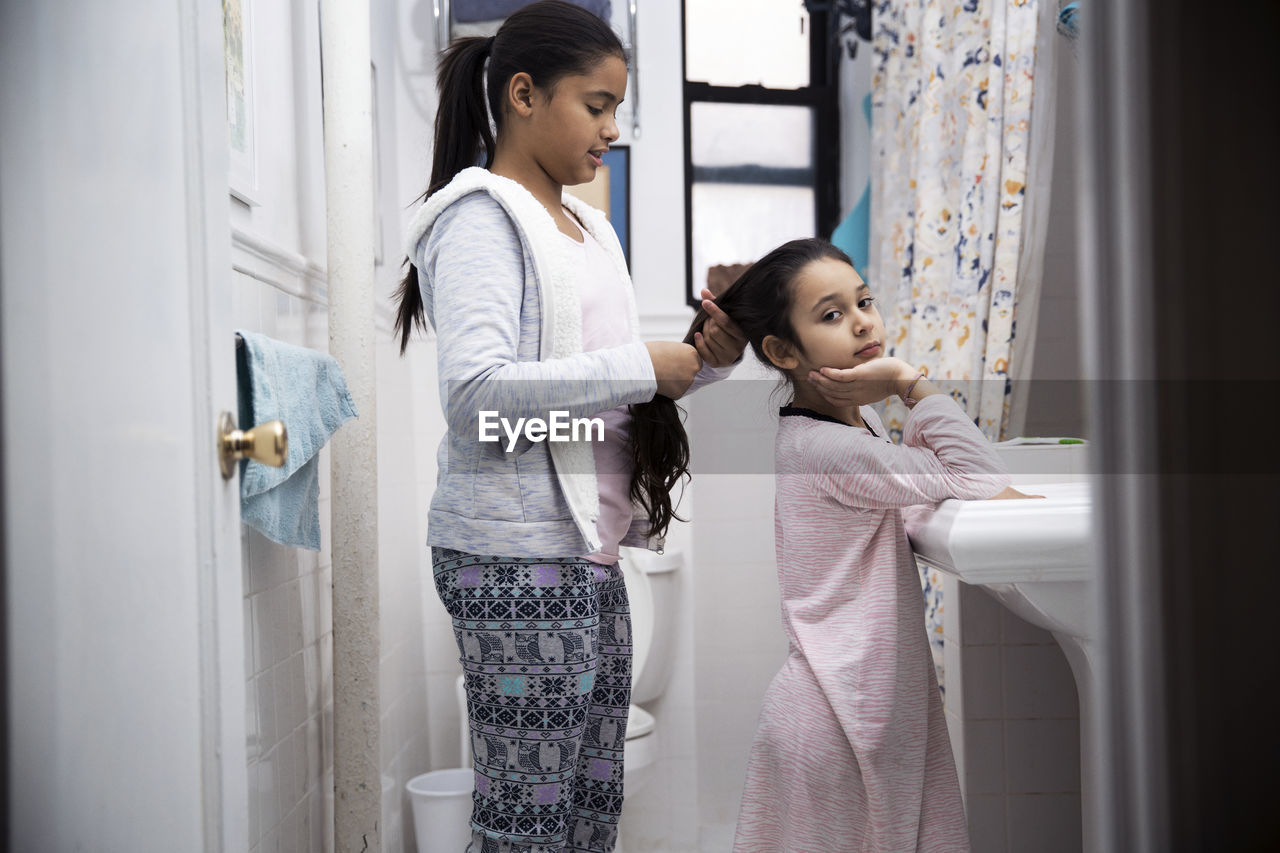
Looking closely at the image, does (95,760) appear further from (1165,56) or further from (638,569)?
(638,569)

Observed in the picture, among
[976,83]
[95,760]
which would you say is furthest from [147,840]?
[976,83]

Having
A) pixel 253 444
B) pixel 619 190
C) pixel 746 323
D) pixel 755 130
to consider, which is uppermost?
pixel 755 130

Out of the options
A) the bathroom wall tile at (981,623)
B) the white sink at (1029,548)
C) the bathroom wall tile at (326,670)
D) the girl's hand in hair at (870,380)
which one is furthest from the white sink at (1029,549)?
the bathroom wall tile at (326,670)

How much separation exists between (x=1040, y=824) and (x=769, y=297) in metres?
0.80

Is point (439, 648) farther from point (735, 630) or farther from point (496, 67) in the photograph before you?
point (496, 67)

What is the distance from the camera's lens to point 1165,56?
14.5 inches

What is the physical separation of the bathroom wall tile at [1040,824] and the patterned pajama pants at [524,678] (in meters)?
0.69

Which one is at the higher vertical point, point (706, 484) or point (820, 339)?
point (820, 339)

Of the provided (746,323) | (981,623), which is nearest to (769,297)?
(746,323)

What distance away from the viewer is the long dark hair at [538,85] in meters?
0.83

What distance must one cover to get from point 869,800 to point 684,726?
3.12 feet

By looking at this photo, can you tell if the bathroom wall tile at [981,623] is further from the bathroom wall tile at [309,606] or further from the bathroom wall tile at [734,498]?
the bathroom wall tile at [309,606]

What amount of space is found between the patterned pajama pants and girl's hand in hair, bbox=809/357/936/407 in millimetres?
284

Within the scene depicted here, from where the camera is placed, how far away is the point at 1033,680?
3.96 feet
